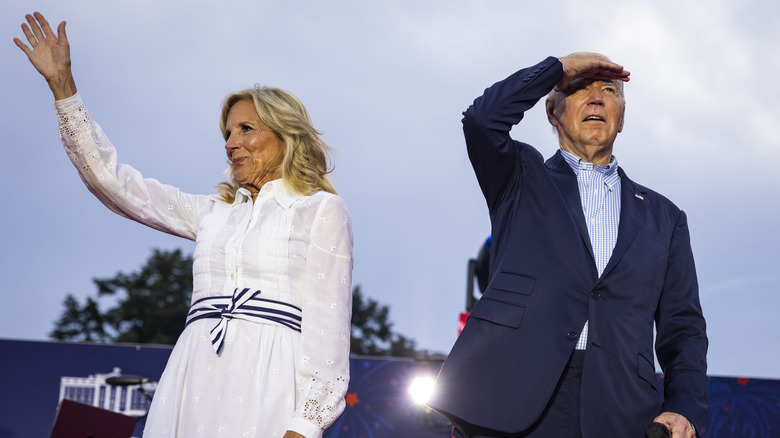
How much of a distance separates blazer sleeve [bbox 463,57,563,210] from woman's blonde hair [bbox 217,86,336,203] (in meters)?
0.51

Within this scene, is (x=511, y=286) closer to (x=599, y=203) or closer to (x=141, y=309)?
(x=599, y=203)

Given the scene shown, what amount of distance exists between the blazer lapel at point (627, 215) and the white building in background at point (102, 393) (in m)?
3.20

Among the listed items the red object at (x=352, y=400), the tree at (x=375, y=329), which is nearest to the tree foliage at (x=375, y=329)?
the tree at (x=375, y=329)

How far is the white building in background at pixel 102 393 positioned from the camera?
502 cm

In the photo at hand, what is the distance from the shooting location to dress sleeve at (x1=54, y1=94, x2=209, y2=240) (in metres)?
2.67

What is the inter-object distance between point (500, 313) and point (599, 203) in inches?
20.0

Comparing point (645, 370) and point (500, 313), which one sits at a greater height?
point (500, 313)

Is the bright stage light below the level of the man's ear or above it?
below

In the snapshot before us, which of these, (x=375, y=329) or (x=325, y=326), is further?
(x=375, y=329)

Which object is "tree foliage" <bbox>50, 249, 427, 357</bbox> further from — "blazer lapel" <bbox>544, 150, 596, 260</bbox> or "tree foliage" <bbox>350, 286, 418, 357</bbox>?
"blazer lapel" <bbox>544, 150, 596, 260</bbox>

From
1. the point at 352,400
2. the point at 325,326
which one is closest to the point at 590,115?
the point at 325,326

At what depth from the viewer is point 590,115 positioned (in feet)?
9.17

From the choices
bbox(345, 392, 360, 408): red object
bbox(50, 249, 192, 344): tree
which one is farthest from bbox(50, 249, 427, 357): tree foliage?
bbox(345, 392, 360, 408): red object

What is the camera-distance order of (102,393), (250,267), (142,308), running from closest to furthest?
(250,267), (102,393), (142,308)
